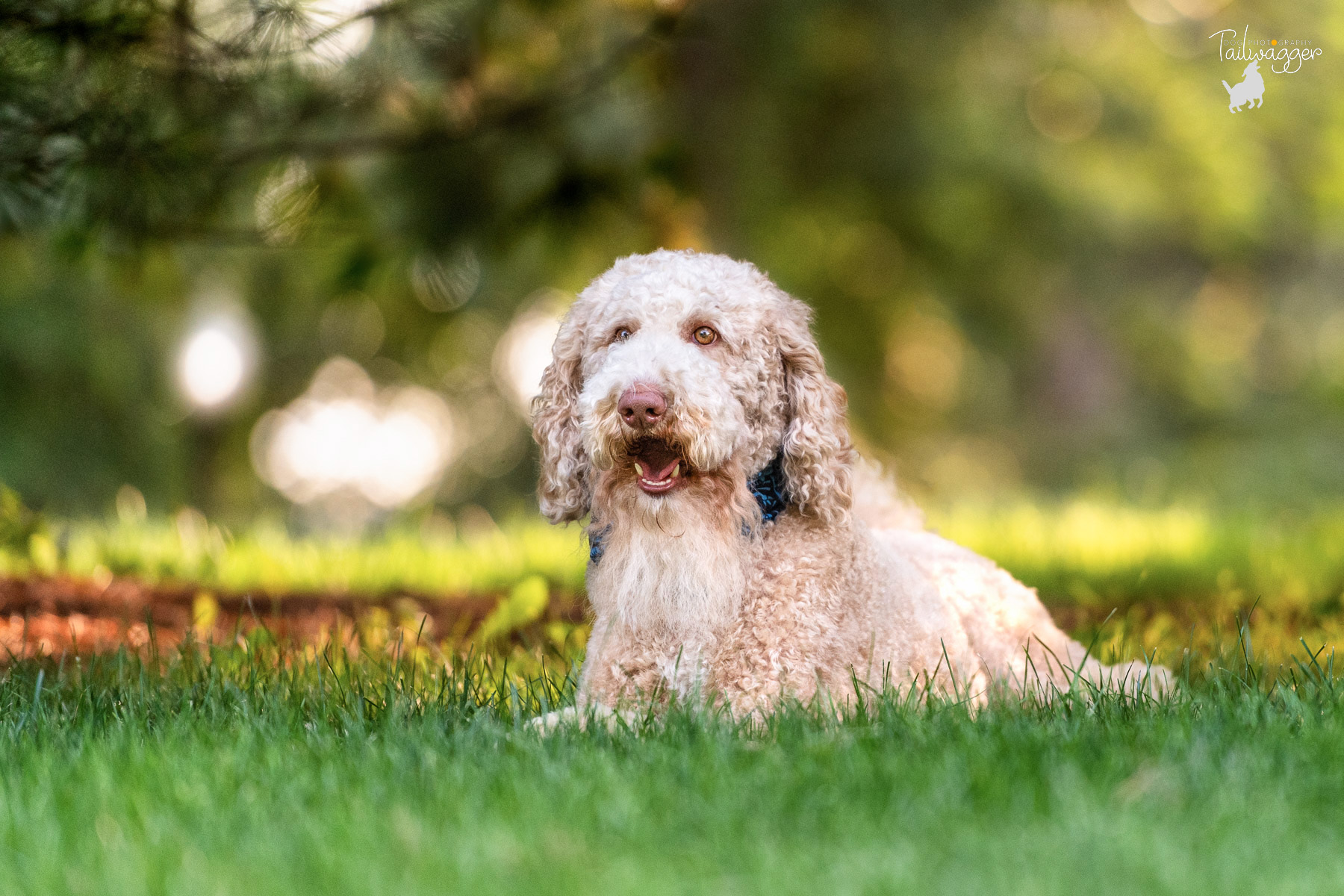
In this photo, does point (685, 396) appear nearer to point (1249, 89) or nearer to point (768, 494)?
point (768, 494)

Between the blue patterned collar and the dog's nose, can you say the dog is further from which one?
the dog's nose

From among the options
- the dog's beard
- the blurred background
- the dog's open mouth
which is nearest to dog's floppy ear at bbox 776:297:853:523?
the dog's beard

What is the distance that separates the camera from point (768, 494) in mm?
3275

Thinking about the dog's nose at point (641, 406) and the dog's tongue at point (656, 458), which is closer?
the dog's nose at point (641, 406)

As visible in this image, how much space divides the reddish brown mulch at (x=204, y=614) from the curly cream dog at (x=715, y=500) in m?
1.82

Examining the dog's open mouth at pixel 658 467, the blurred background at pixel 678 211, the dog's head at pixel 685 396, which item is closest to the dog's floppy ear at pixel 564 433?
the dog's head at pixel 685 396

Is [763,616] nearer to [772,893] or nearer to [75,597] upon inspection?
[772,893]

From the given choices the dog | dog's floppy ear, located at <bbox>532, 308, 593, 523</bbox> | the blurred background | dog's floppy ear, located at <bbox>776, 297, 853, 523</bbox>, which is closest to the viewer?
dog's floppy ear, located at <bbox>776, 297, 853, 523</bbox>

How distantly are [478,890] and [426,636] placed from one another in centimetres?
309

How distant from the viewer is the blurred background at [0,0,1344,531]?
4.93 metres

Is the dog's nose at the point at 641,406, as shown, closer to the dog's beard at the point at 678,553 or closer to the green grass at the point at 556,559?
the dog's beard at the point at 678,553

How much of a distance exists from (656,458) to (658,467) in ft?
0.08

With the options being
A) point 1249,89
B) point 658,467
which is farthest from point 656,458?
point 1249,89

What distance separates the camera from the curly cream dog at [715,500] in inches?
120
